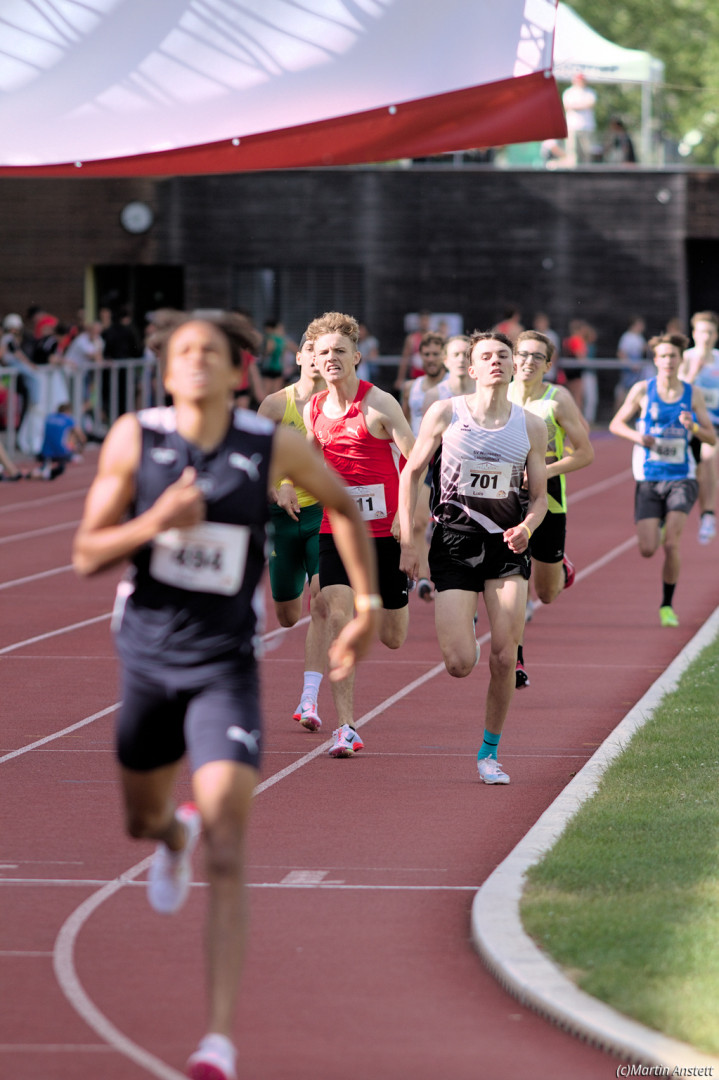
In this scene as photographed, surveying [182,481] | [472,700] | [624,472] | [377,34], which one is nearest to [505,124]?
[377,34]

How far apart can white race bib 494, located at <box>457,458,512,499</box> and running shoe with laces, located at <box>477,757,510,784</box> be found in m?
1.22

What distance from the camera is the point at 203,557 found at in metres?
4.87

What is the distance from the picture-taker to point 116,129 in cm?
1258

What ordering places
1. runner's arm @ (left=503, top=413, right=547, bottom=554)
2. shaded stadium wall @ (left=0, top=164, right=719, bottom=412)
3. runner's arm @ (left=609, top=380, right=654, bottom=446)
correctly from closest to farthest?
1. runner's arm @ (left=503, top=413, right=547, bottom=554)
2. runner's arm @ (left=609, top=380, right=654, bottom=446)
3. shaded stadium wall @ (left=0, top=164, right=719, bottom=412)

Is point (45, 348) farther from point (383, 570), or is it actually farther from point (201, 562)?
point (201, 562)

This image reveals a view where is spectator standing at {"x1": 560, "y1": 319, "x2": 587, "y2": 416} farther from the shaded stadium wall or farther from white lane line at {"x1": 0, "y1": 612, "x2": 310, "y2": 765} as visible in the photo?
white lane line at {"x1": 0, "y1": 612, "x2": 310, "y2": 765}

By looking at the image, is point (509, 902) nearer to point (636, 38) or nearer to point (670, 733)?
point (670, 733)

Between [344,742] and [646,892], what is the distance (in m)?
3.05

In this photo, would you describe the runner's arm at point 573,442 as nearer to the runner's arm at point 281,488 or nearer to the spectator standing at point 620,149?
the runner's arm at point 281,488

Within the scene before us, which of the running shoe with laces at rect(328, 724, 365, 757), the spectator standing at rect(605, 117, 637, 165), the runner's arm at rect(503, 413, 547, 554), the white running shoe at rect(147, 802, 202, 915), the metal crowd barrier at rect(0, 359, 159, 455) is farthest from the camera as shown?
the spectator standing at rect(605, 117, 637, 165)

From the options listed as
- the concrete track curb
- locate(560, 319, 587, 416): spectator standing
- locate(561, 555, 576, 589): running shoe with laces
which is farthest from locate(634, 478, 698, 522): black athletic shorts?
locate(560, 319, 587, 416): spectator standing

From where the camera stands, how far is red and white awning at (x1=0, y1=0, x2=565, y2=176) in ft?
41.1

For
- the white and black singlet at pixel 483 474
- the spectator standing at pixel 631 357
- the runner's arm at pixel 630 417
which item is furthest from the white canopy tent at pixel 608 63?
the white and black singlet at pixel 483 474

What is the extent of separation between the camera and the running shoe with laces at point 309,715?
31.5 feet
